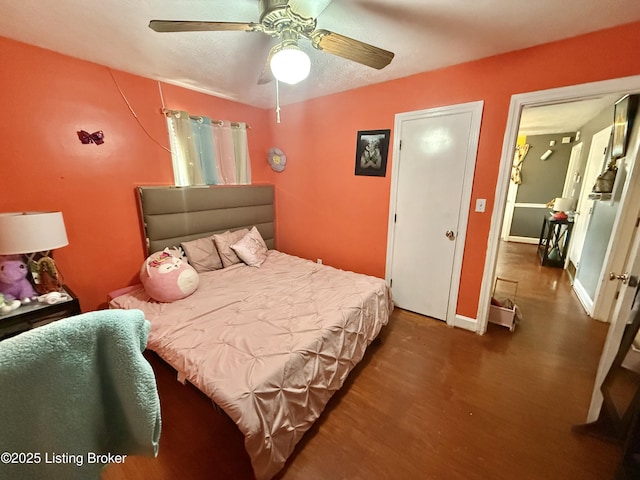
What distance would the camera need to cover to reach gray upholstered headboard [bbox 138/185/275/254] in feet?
8.12

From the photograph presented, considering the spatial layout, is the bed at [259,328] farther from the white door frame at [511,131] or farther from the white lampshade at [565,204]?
the white lampshade at [565,204]

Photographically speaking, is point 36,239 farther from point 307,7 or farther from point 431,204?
point 431,204

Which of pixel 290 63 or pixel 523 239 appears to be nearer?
pixel 290 63

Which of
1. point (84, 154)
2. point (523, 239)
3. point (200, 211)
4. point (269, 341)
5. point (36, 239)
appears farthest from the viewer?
point (523, 239)

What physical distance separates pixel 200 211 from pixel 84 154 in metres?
1.02

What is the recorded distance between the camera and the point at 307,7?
1.21m

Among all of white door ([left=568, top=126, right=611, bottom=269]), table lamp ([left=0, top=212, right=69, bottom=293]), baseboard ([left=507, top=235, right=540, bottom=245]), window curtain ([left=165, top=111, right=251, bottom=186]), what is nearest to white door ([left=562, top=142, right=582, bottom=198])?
white door ([left=568, top=126, right=611, bottom=269])

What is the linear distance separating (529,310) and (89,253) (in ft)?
14.6

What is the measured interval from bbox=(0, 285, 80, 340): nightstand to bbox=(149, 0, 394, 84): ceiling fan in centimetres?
185

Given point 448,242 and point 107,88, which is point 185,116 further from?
point 448,242

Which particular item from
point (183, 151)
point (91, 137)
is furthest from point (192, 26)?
point (183, 151)

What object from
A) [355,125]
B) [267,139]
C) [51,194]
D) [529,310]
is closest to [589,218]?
[529,310]

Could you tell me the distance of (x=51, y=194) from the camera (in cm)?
200

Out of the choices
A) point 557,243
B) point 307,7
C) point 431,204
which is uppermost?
point 307,7
